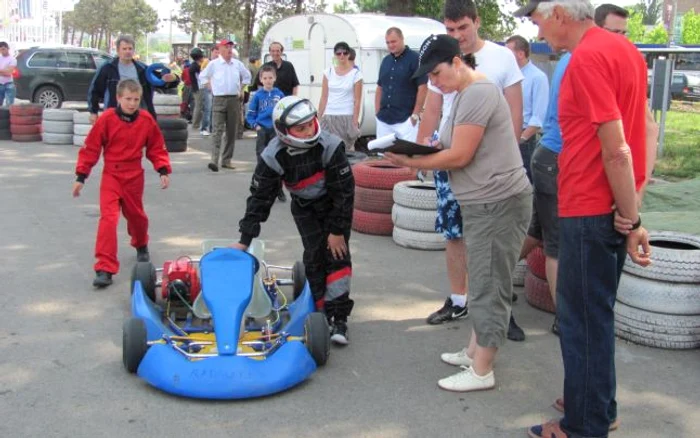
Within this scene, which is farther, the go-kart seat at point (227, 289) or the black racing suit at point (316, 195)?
the black racing suit at point (316, 195)

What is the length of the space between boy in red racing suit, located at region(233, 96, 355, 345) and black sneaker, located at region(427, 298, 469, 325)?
69cm

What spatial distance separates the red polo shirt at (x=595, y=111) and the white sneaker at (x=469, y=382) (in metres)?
1.31

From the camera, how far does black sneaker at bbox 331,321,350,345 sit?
5035 mm

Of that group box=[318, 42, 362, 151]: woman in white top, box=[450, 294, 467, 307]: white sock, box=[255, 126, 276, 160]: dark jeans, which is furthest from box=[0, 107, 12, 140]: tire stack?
box=[450, 294, 467, 307]: white sock

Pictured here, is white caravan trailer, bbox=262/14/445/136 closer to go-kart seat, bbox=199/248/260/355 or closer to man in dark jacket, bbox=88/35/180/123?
man in dark jacket, bbox=88/35/180/123

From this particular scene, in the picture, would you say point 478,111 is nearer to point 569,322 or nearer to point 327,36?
point 569,322

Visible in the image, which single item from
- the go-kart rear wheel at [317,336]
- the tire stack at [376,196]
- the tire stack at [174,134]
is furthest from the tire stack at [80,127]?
the go-kart rear wheel at [317,336]

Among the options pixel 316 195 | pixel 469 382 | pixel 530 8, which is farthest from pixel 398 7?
pixel 530 8

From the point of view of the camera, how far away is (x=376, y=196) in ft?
26.7

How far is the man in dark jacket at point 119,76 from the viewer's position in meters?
8.76

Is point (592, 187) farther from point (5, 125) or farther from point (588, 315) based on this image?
point (5, 125)

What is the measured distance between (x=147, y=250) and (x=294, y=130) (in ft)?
9.55

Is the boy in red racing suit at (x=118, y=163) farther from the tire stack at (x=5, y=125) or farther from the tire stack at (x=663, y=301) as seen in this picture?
the tire stack at (x=5, y=125)

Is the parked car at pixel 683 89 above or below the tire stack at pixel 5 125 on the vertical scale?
above
